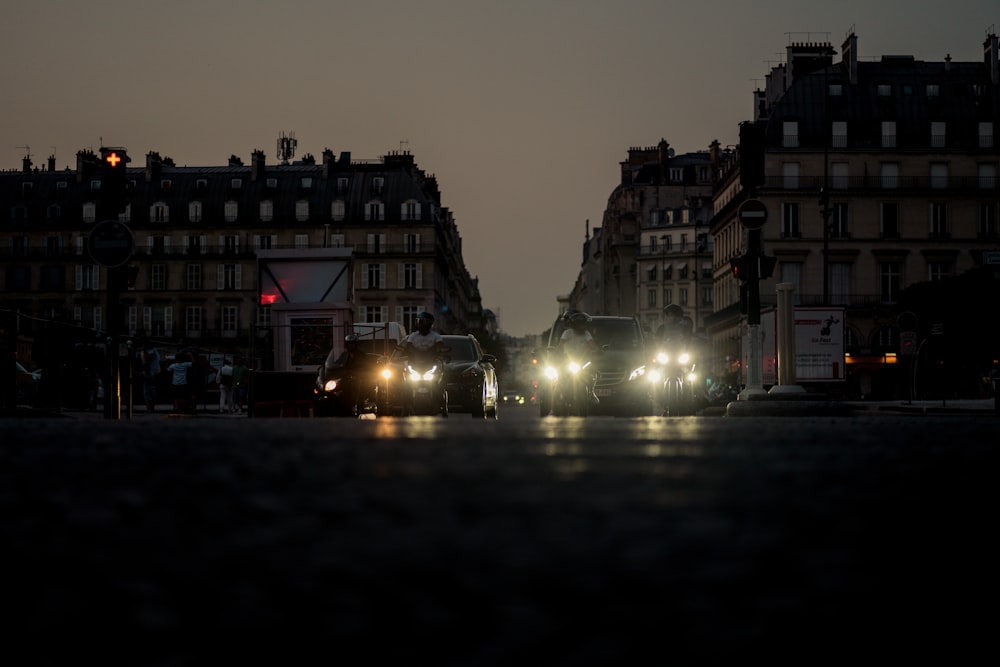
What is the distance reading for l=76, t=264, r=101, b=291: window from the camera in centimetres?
10931

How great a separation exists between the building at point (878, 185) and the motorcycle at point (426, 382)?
63.7 metres

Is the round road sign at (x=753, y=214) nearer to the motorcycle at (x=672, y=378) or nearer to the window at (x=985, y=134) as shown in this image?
the motorcycle at (x=672, y=378)

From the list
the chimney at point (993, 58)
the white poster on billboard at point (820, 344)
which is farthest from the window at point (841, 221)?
the white poster on billboard at point (820, 344)

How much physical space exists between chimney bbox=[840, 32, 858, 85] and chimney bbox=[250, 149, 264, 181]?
5290 cm

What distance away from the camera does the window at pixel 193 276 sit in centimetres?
10888

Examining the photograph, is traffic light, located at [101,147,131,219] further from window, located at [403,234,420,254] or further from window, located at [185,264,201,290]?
window, located at [185,264,201,290]

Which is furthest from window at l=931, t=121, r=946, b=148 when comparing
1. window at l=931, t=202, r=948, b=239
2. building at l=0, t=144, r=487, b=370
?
building at l=0, t=144, r=487, b=370

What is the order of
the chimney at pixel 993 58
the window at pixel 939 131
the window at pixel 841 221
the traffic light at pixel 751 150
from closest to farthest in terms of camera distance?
the traffic light at pixel 751 150 → the window at pixel 841 221 → the window at pixel 939 131 → the chimney at pixel 993 58

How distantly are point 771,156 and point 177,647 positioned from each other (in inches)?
3379

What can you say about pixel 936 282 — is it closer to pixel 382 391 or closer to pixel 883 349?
pixel 883 349

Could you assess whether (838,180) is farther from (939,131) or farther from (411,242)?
(411,242)

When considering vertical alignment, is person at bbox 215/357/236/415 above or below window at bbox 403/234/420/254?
below

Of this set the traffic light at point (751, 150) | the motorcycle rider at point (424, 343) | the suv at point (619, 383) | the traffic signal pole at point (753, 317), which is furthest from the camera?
the traffic signal pole at point (753, 317)

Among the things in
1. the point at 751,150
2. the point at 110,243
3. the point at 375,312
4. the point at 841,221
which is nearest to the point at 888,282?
the point at 841,221
